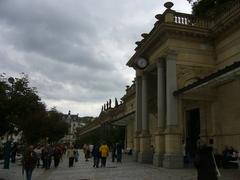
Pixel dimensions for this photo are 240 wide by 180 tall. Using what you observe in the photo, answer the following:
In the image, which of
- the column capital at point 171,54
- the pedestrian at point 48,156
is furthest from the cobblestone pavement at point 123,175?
the column capital at point 171,54

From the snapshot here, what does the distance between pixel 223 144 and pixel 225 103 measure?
2523 mm

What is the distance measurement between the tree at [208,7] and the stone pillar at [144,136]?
16783 millimetres

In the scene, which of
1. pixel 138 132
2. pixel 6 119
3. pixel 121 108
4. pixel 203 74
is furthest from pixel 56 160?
pixel 121 108

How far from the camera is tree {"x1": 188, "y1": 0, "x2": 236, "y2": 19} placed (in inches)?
394

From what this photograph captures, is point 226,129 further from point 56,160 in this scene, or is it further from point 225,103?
point 56,160

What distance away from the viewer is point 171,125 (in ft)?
70.9

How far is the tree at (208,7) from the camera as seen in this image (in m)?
10.0

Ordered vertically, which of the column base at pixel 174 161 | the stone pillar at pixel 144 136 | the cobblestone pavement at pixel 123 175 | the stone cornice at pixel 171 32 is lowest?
the cobblestone pavement at pixel 123 175

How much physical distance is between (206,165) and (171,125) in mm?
13683

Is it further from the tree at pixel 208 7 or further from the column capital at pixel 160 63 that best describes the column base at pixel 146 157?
the tree at pixel 208 7

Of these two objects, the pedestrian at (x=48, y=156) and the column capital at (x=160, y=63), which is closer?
the pedestrian at (x=48, y=156)

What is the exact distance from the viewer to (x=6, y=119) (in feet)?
52.0

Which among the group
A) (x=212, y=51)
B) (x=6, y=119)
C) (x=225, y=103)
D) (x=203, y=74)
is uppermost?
(x=212, y=51)

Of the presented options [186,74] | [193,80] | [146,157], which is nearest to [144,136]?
[146,157]
